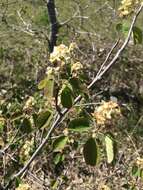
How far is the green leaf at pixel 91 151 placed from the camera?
1.58 meters

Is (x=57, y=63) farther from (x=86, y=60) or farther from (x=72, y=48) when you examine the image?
(x=86, y=60)

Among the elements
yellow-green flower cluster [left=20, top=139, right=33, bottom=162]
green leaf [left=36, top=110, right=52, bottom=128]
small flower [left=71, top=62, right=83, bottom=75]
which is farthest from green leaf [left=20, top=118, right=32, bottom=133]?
yellow-green flower cluster [left=20, top=139, right=33, bottom=162]

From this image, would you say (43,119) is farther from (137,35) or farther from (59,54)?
(137,35)

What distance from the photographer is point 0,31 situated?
604cm

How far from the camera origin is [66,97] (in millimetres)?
1620

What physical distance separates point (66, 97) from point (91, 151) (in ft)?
0.54

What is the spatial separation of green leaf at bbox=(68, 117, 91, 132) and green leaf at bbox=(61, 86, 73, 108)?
53 millimetres

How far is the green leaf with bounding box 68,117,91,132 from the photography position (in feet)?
5.30

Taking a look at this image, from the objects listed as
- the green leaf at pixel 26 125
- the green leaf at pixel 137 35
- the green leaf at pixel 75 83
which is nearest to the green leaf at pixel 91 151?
the green leaf at pixel 75 83

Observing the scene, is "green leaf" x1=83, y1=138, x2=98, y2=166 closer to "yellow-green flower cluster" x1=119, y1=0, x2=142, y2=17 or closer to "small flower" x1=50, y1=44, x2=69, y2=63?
"small flower" x1=50, y1=44, x2=69, y2=63

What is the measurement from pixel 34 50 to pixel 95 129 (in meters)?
4.70

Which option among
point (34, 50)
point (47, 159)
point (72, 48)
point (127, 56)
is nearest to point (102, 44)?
point (127, 56)

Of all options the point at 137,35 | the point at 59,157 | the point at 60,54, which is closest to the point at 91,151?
the point at 60,54

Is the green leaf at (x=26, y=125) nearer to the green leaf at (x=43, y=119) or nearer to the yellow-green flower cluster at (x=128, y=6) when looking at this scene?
the green leaf at (x=43, y=119)
